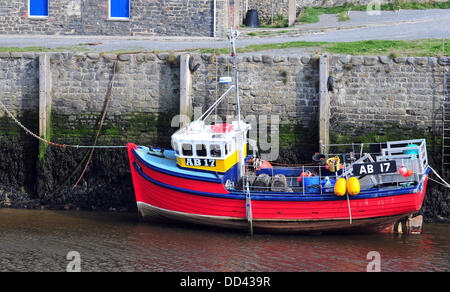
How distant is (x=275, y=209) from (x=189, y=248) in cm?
229

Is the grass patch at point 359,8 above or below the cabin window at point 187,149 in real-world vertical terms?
above

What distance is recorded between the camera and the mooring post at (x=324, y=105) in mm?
19047

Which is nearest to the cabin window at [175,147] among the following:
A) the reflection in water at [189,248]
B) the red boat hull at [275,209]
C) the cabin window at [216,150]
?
the red boat hull at [275,209]

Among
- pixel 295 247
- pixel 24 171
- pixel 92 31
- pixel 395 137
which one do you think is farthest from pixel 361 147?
pixel 92 31

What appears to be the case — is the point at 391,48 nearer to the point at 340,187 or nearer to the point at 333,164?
the point at 333,164

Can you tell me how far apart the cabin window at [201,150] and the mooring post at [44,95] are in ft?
15.8

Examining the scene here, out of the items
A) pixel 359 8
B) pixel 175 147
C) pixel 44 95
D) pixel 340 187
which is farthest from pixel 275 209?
pixel 359 8

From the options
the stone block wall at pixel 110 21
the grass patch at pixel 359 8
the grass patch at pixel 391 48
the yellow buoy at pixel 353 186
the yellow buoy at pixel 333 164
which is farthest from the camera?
the grass patch at pixel 359 8

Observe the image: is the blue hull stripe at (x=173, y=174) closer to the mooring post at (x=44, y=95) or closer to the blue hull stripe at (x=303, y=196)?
the blue hull stripe at (x=303, y=196)

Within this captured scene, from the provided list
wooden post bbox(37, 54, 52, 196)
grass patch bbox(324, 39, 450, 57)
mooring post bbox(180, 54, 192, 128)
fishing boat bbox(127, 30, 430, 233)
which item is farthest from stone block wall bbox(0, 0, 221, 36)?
fishing boat bbox(127, 30, 430, 233)

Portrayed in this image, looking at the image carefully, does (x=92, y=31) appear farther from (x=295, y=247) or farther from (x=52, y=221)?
(x=295, y=247)

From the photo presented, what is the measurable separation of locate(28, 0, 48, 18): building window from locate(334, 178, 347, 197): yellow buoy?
1423 cm

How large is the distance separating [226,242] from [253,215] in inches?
38.8

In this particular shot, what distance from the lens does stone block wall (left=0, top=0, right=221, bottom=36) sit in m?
25.6
